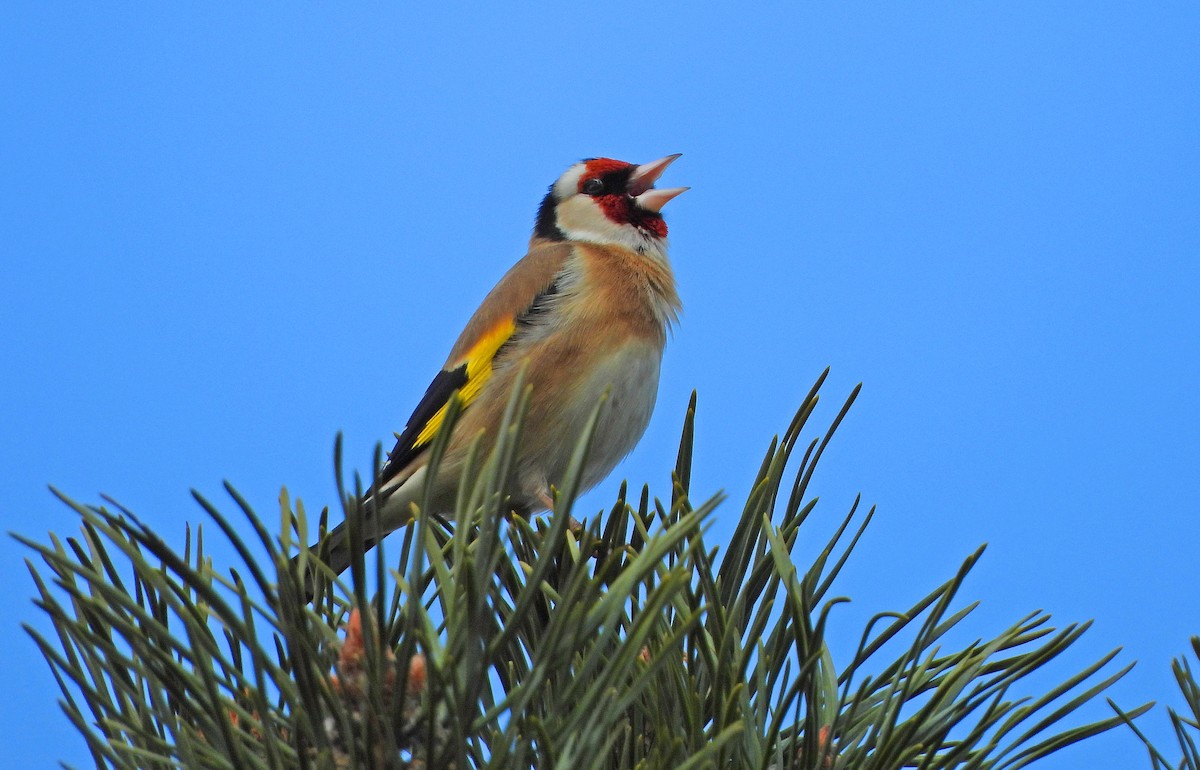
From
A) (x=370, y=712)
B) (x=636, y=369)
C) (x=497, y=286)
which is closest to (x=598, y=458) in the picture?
(x=636, y=369)

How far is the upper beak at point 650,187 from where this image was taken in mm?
2537

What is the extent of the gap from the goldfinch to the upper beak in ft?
0.43

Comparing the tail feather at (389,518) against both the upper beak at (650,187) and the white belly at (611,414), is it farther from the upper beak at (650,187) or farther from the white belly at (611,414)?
the upper beak at (650,187)

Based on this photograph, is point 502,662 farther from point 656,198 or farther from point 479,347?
point 656,198

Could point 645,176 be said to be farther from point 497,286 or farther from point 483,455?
point 483,455

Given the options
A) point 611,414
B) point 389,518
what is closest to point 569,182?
point 611,414

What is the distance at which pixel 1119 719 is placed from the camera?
0.78m

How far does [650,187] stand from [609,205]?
0.34 ft

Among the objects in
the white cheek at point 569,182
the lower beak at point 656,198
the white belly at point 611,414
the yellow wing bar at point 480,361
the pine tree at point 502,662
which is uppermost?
the white cheek at point 569,182

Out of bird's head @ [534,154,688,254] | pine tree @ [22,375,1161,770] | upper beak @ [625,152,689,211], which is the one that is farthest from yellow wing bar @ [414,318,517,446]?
pine tree @ [22,375,1161,770]

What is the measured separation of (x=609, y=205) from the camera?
105 inches

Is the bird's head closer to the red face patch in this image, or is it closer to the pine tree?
the red face patch

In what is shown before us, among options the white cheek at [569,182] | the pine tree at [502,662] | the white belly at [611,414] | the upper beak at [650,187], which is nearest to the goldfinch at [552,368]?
the white belly at [611,414]

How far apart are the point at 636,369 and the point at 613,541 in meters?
1.11
